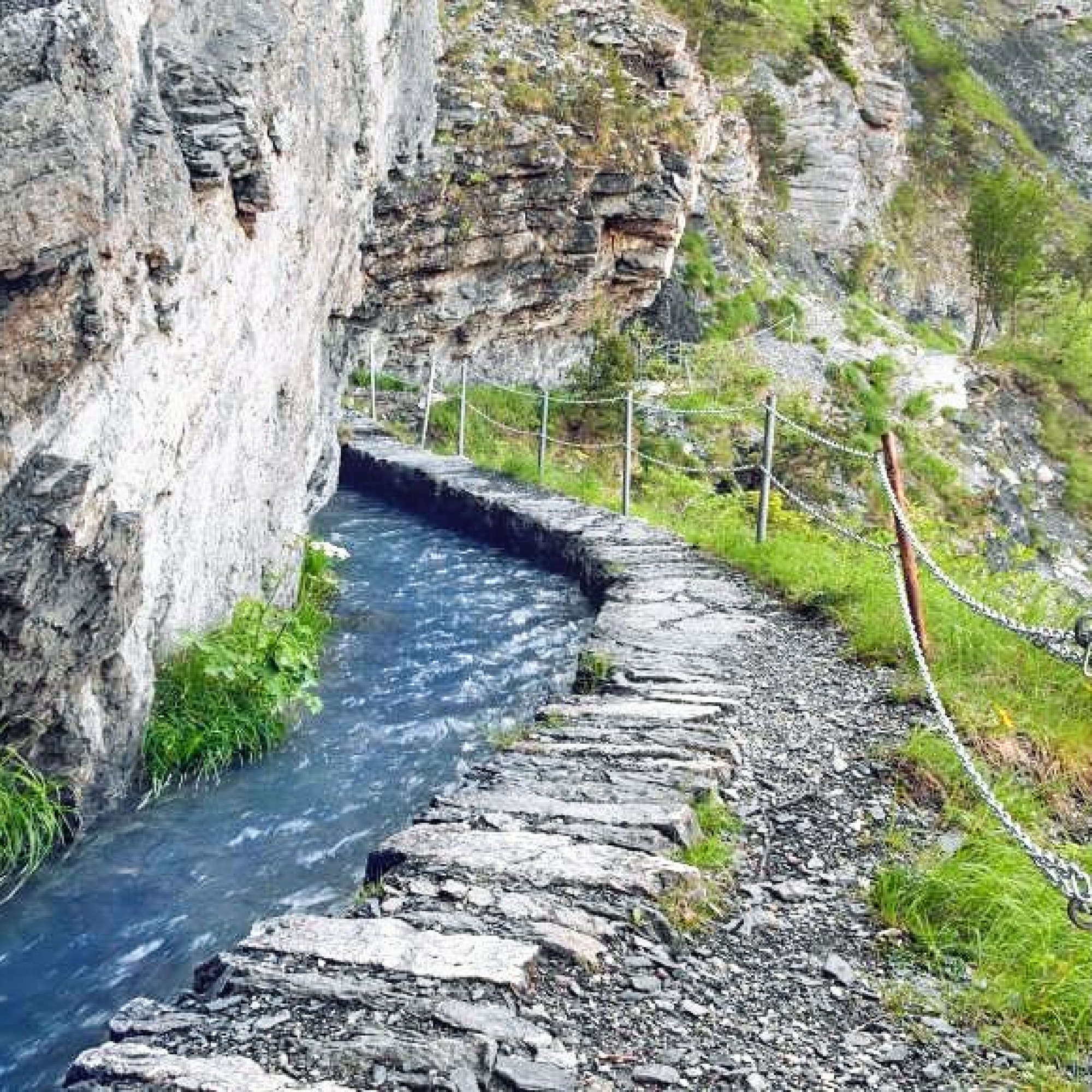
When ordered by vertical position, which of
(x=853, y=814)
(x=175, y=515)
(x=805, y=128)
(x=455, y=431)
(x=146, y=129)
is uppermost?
(x=805, y=128)

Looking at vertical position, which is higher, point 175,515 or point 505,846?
point 175,515

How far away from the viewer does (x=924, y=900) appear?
4180mm

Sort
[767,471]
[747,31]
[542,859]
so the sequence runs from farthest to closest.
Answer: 1. [747,31]
2. [767,471]
3. [542,859]

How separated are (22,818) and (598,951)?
110 inches

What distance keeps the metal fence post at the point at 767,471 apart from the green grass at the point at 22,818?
246 inches

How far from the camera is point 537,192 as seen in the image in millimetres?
18047

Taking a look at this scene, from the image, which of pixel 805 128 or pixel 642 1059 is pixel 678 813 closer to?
pixel 642 1059

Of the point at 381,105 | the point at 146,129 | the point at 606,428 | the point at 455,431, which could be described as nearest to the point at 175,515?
the point at 146,129

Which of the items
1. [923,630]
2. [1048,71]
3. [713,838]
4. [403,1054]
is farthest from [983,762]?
[1048,71]

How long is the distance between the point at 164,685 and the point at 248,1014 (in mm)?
3258

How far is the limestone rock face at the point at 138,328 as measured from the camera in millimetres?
4688

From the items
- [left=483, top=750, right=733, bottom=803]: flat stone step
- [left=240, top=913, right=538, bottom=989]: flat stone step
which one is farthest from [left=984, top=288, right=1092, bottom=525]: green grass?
[left=240, top=913, right=538, bottom=989]: flat stone step

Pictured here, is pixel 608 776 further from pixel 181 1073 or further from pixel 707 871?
Result: pixel 181 1073

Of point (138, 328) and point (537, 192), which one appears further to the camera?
point (537, 192)
